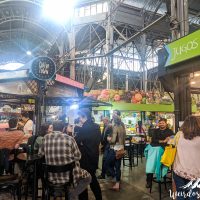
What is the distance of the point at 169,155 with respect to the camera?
179 inches

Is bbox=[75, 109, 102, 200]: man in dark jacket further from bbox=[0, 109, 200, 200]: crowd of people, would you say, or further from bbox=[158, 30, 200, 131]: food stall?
bbox=[158, 30, 200, 131]: food stall

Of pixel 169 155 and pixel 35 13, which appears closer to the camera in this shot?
pixel 169 155

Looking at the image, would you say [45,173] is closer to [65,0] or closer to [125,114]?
[125,114]

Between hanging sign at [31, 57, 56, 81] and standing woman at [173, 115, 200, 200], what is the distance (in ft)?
8.96

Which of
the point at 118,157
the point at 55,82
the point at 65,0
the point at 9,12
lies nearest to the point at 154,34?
the point at 65,0

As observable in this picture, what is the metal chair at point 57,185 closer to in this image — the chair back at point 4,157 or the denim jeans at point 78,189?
the denim jeans at point 78,189

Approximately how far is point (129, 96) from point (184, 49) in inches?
408

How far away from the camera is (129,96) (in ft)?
51.0

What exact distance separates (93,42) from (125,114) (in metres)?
8.42

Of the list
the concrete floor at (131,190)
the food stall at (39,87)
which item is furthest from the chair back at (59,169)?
the concrete floor at (131,190)

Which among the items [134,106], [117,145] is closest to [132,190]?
[117,145]

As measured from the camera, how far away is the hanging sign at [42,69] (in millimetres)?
4879

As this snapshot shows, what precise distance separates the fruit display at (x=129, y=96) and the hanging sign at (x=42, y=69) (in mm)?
9618

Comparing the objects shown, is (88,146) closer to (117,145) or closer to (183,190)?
(183,190)
